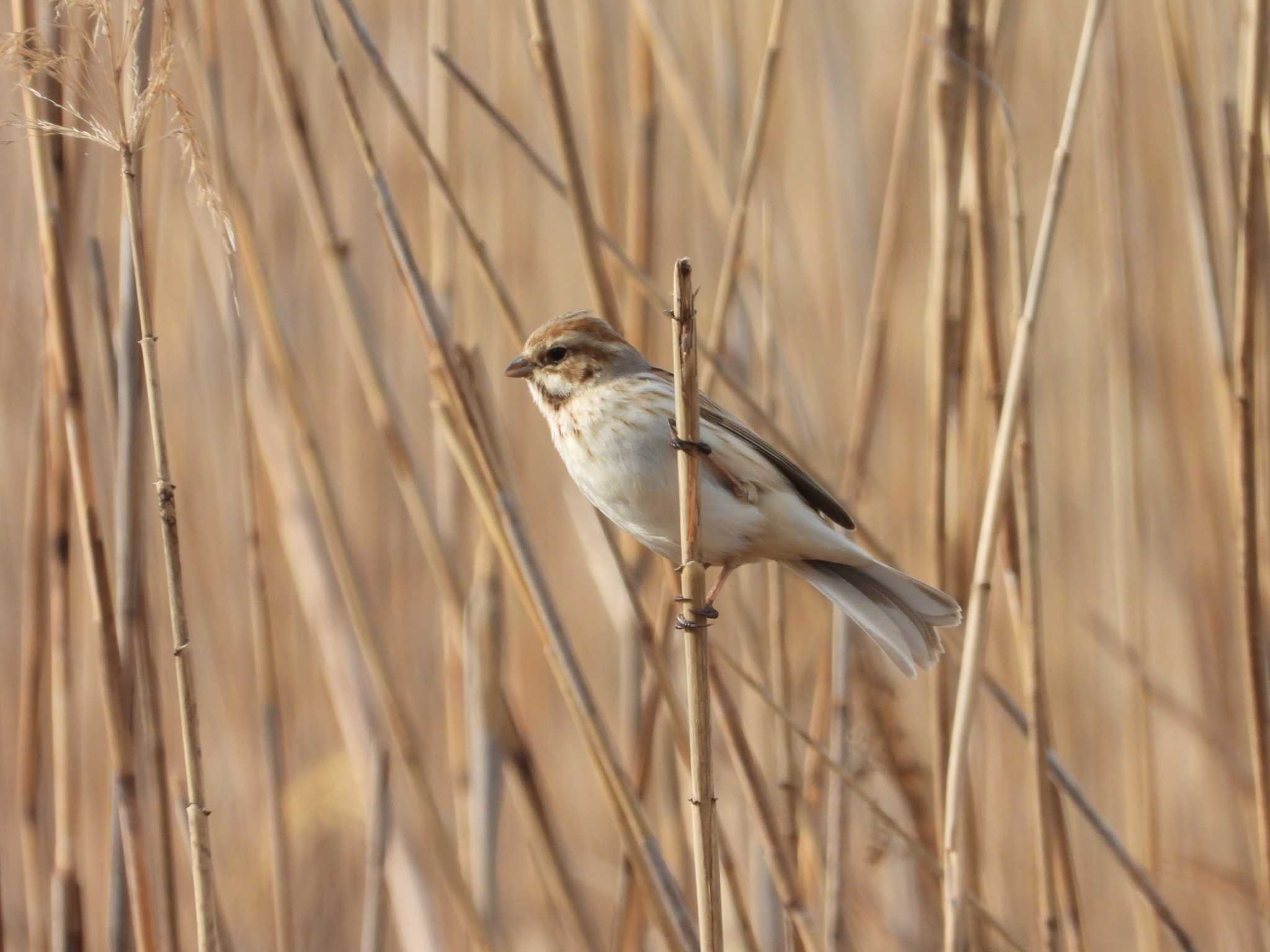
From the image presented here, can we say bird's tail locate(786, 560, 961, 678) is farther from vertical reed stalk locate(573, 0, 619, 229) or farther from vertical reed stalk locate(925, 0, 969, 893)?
vertical reed stalk locate(573, 0, 619, 229)

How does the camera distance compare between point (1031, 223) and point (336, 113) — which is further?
point (1031, 223)

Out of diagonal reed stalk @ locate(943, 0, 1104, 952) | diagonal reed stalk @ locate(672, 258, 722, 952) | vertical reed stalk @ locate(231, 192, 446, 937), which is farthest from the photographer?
vertical reed stalk @ locate(231, 192, 446, 937)

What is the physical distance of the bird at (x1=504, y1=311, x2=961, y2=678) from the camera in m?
1.70

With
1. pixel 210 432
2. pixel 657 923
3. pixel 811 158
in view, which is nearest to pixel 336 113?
pixel 210 432

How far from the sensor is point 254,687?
2.92 m

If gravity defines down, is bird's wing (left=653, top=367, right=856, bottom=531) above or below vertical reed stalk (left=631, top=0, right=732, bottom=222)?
below

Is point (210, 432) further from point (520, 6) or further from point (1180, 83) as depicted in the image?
point (1180, 83)

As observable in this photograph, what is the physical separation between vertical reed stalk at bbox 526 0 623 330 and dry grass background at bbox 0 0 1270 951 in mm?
565

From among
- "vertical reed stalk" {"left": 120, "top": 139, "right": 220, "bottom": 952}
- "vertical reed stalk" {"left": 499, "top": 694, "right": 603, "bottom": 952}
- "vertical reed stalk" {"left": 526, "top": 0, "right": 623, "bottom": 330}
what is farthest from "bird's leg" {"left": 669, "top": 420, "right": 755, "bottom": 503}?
"vertical reed stalk" {"left": 120, "top": 139, "right": 220, "bottom": 952}

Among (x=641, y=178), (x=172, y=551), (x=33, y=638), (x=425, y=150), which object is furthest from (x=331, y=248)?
(x=33, y=638)

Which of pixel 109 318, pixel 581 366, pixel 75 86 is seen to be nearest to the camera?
pixel 75 86

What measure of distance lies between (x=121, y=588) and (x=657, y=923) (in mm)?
811

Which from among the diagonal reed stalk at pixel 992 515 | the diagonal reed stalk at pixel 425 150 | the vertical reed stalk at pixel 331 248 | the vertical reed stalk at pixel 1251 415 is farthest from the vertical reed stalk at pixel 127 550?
the vertical reed stalk at pixel 1251 415

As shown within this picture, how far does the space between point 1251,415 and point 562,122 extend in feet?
3.12
